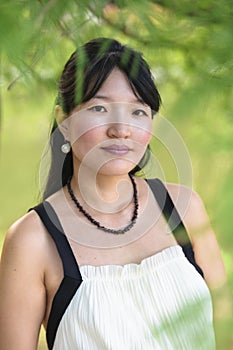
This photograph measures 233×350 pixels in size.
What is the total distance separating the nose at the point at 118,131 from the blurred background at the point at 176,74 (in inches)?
14.8

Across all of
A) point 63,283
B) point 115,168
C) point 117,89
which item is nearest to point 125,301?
point 63,283

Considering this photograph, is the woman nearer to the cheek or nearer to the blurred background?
the cheek

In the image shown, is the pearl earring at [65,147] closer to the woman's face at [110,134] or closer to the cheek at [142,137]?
the woman's face at [110,134]

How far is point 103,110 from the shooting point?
0.84 m

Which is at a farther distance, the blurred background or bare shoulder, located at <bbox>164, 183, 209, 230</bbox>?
bare shoulder, located at <bbox>164, 183, 209, 230</bbox>

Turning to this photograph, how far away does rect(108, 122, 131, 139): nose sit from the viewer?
2.70 feet

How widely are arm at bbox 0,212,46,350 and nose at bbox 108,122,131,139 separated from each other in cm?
30

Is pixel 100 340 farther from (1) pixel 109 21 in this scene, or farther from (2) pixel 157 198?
(1) pixel 109 21

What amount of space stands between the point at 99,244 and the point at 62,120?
23cm

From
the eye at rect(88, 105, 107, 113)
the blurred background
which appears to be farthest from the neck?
the blurred background

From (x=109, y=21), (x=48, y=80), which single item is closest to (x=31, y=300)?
(x=48, y=80)

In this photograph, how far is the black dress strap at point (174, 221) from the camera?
1.17 m

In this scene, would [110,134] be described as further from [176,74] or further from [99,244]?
[176,74]

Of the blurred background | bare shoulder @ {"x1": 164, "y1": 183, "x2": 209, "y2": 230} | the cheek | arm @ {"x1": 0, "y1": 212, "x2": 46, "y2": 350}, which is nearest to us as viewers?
the blurred background
